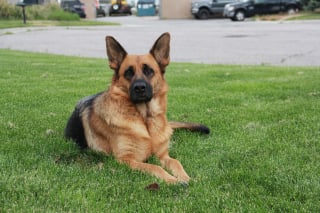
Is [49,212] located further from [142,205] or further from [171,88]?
[171,88]

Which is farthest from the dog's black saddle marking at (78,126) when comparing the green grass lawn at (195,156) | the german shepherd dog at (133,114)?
the green grass lawn at (195,156)

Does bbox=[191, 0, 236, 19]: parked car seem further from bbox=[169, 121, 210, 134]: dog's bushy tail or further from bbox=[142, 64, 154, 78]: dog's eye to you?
bbox=[142, 64, 154, 78]: dog's eye

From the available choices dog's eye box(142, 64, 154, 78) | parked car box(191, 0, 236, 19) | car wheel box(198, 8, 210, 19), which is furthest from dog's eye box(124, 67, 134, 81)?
car wheel box(198, 8, 210, 19)

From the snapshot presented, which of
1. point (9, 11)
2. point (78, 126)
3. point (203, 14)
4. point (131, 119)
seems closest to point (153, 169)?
point (131, 119)

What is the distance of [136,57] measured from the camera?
14.4 feet

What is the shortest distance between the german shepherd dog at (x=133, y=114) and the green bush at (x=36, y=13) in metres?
31.4

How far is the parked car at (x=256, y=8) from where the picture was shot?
113 ft

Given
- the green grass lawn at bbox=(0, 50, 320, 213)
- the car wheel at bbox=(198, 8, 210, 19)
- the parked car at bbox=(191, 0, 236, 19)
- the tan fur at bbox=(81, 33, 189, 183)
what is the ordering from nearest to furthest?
the green grass lawn at bbox=(0, 50, 320, 213)
the tan fur at bbox=(81, 33, 189, 183)
the parked car at bbox=(191, 0, 236, 19)
the car wheel at bbox=(198, 8, 210, 19)

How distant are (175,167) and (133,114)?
2.09 ft

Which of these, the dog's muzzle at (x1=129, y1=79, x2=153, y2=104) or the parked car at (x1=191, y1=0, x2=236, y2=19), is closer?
the dog's muzzle at (x1=129, y1=79, x2=153, y2=104)

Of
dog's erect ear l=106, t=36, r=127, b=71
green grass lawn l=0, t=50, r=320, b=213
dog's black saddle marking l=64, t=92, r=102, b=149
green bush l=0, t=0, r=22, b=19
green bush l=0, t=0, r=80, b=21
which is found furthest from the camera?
green bush l=0, t=0, r=80, b=21

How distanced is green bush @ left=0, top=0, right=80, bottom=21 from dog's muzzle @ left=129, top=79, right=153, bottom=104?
31764 mm

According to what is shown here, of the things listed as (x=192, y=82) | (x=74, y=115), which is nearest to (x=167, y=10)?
(x=192, y=82)

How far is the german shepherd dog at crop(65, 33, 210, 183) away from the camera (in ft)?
13.4
